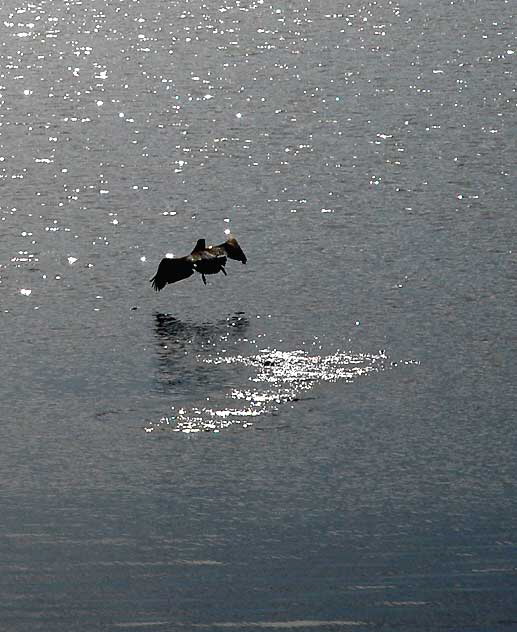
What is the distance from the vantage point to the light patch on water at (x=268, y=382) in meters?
17.6

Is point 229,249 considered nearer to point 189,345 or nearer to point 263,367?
point 189,345

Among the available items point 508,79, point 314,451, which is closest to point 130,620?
point 314,451

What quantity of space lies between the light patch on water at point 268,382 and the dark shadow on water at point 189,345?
1.09 feet

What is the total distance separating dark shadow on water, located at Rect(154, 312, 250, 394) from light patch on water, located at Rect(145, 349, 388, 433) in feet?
1.09

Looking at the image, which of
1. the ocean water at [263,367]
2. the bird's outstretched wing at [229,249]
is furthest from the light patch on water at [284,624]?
the bird's outstretched wing at [229,249]

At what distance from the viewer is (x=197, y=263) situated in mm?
22344

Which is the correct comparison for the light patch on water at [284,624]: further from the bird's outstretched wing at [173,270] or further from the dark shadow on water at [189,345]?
the bird's outstretched wing at [173,270]

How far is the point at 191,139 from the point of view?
35.1m

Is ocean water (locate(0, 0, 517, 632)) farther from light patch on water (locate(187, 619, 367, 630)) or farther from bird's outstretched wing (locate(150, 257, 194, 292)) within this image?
bird's outstretched wing (locate(150, 257, 194, 292))

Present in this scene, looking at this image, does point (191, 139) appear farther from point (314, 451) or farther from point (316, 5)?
point (316, 5)

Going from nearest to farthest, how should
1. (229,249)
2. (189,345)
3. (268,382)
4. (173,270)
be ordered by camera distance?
(268,382) < (189,345) < (173,270) < (229,249)

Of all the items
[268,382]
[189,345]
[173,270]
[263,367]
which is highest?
[173,270]

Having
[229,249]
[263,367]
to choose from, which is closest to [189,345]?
[263,367]

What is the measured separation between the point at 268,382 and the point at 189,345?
6.53 ft
